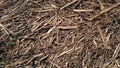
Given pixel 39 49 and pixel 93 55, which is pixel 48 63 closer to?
pixel 39 49

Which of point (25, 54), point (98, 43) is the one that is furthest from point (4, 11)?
point (98, 43)

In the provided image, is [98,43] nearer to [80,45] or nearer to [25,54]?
[80,45]

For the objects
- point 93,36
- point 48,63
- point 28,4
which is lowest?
point 48,63

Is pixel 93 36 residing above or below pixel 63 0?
below

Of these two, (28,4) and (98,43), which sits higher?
(28,4)

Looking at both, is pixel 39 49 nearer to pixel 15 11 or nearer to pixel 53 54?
pixel 53 54

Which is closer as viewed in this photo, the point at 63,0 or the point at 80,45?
the point at 80,45

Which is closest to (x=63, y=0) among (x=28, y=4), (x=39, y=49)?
(x=28, y=4)

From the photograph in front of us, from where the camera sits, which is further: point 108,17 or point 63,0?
point 63,0
